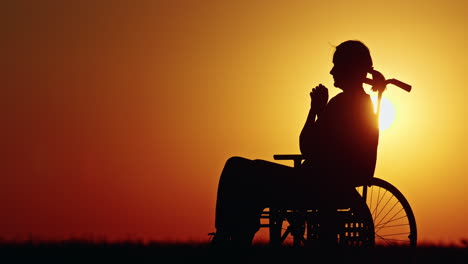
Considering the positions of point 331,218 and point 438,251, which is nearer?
point 331,218

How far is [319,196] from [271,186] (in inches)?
14.5

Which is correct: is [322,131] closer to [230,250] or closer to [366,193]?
[366,193]

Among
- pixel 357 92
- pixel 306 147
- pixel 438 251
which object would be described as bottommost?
pixel 438 251

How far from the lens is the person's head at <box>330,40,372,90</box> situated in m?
6.84

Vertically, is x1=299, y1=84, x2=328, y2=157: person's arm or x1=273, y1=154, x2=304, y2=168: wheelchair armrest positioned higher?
x1=299, y1=84, x2=328, y2=157: person's arm

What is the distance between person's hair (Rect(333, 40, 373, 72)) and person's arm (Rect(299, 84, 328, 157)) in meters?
0.27

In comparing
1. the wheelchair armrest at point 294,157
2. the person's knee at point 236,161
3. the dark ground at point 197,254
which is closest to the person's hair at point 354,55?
the wheelchair armrest at point 294,157

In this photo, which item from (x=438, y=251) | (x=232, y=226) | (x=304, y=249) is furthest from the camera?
(x=438, y=251)

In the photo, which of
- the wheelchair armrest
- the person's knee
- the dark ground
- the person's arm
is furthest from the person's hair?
the dark ground

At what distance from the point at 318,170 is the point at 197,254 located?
7.14 ft

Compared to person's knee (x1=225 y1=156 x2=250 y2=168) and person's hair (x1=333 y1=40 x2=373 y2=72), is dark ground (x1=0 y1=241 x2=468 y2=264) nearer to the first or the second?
person's knee (x1=225 y1=156 x2=250 y2=168)

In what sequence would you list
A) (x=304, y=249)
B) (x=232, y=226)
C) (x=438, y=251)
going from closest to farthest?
(x=232, y=226)
(x=304, y=249)
(x=438, y=251)

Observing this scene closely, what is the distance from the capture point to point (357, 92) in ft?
22.3

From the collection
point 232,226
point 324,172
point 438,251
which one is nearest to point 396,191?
point 324,172
